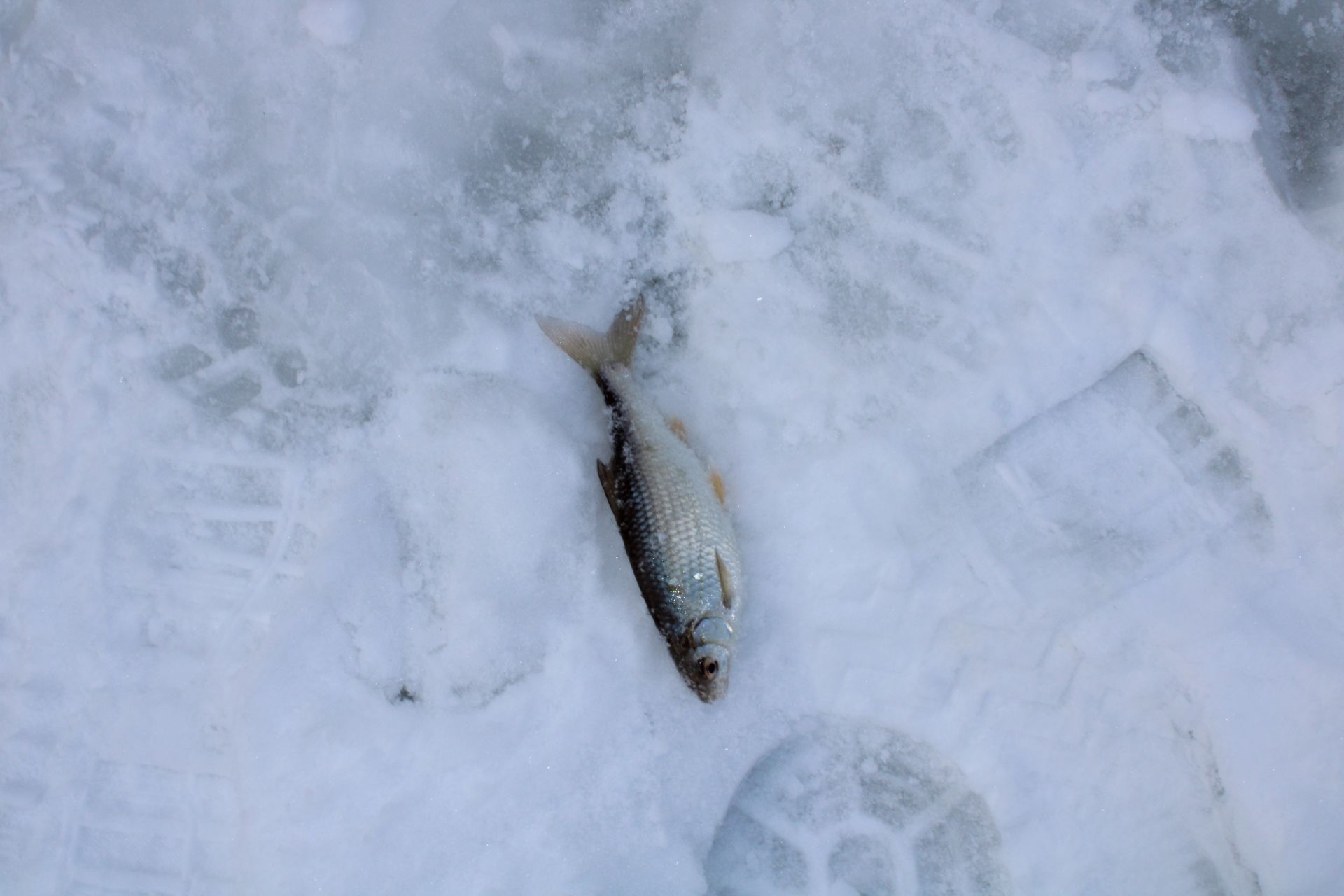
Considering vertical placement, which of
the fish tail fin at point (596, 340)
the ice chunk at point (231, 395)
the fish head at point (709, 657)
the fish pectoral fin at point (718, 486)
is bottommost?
the ice chunk at point (231, 395)

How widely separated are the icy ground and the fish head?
29 cm

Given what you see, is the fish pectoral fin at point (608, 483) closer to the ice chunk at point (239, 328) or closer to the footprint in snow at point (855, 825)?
the footprint in snow at point (855, 825)

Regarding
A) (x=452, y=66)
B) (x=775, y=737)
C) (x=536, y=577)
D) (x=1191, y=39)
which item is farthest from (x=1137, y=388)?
(x=452, y=66)

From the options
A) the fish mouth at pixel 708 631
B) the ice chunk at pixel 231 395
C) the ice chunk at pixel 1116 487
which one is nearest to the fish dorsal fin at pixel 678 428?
the fish mouth at pixel 708 631

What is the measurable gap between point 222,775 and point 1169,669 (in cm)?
351

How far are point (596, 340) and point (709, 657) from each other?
1.19 m

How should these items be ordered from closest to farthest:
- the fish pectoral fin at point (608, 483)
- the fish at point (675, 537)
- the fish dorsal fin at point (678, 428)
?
1. the fish at point (675, 537)
2. the fish pectoral fin at point (608, 483)
3. the fish dorsal fin at point (678, 428)

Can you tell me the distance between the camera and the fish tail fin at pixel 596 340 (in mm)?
2846

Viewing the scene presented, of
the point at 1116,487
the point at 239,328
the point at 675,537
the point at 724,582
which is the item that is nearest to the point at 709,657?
the point at 724,582

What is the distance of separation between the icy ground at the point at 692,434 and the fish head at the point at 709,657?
0.29m

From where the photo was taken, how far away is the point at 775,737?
2980mm

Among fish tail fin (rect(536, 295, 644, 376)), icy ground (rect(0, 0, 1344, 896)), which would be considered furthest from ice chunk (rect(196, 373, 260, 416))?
fish tail fin (rect(536, 295, 644, 376))

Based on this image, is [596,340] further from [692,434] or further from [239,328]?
[239,328]

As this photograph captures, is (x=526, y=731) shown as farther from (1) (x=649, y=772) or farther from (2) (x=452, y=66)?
(2) (x=452, y=66)
